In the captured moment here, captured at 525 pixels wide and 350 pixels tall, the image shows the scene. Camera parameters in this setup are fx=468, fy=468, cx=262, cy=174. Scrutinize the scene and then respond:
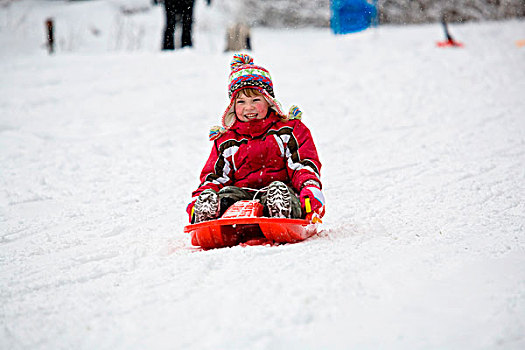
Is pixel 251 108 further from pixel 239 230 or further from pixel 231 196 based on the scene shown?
pixel 239 230

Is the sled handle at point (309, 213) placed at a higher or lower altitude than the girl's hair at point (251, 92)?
lower

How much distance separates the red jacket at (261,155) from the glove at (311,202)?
0.21 metres

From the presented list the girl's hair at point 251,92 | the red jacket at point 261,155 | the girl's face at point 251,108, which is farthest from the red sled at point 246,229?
the girl's hair at point 251,92

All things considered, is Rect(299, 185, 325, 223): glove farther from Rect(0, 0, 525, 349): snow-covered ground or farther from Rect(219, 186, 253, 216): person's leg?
Rect(219, 186, 253, 216): person's leg

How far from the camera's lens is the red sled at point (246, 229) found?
2207mm

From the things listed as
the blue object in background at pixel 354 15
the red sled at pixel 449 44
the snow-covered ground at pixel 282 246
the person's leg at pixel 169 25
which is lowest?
the snow-covered ground at pixel 282 246

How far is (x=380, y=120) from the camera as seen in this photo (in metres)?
5.84

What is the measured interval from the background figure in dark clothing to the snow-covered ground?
597 mm

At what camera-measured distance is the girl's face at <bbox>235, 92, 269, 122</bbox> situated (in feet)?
8.85

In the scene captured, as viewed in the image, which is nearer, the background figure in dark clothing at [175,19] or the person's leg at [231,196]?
the person's leg at [231,196]

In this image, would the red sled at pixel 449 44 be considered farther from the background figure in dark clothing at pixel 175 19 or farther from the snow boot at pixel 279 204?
the snow boot at pixel 279 204

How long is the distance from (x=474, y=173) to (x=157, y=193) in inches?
99.2

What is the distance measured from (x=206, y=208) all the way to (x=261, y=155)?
0.51 metres

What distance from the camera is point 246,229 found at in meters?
2.42
